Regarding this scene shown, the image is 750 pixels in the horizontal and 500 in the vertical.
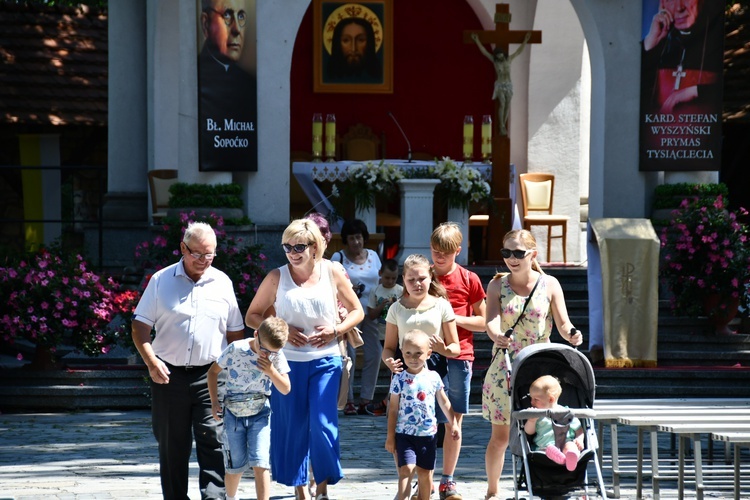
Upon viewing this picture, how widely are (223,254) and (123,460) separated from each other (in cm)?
403

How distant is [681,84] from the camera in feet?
52.8

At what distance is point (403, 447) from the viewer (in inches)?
332

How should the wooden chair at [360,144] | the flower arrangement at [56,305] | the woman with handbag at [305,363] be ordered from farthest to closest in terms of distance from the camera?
the wooden chair at [360,144] → the flower arrangement at [56,305] → the woman with handbag at [305,363]

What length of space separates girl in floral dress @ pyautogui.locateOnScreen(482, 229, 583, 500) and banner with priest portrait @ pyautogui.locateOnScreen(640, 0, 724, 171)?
25.0 ft

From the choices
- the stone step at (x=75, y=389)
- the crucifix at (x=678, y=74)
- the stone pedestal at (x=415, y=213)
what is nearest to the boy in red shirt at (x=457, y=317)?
the stone step at (x=75, y=389)

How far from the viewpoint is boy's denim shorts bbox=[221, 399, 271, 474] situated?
8211 mm

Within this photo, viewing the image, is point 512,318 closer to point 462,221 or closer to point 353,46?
point 462,221

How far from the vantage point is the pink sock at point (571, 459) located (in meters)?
8.02

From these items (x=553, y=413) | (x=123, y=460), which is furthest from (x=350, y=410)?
(x=553, y=413)

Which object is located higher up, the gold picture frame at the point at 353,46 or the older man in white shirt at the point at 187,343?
the gold picture frame at the point at 353,46

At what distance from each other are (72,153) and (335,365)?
16.7 metres

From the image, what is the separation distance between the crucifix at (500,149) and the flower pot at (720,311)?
3.14 metres

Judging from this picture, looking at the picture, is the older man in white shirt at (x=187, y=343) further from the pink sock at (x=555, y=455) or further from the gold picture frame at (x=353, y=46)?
the gold picture frame at (x=353, y=46)

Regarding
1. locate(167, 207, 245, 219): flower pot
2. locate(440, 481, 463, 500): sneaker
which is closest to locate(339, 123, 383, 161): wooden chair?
locate(167, 207, 245, 219): flower pot
